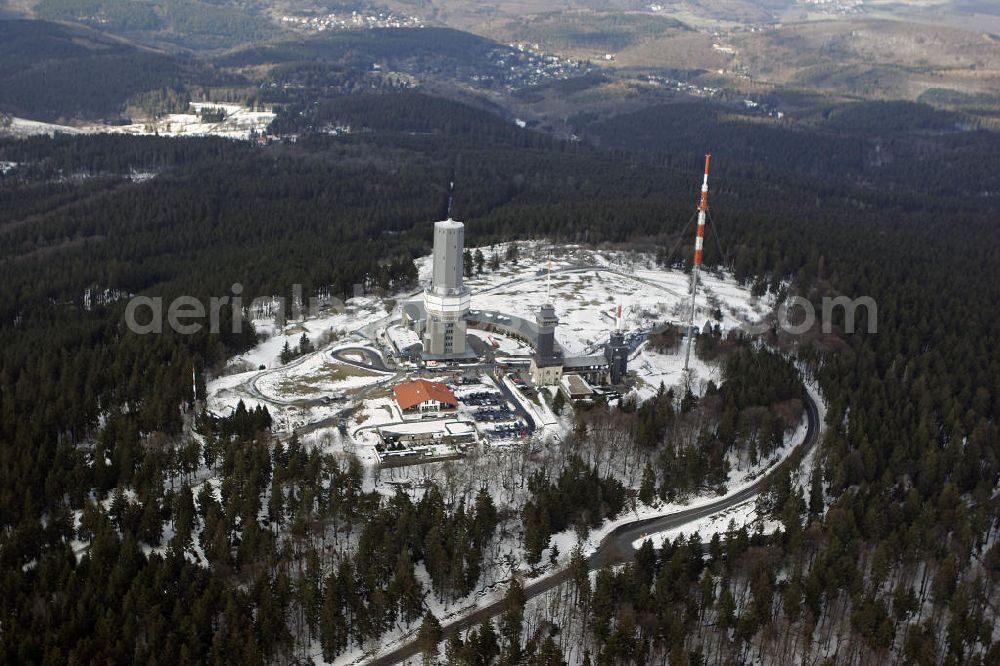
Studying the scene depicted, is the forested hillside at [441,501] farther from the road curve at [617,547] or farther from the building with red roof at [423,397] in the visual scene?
the building with red roof at [423,397]

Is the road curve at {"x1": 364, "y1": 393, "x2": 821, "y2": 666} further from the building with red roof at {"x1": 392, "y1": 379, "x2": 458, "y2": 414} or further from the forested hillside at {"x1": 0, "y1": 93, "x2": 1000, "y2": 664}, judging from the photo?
the building with red roof at {"x1": 392, "y1": 379, "x2": 458, "y2": 414}

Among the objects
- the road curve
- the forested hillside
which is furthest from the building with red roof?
the road curve

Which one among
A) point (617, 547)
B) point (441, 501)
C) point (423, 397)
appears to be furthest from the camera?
point (423, 397)

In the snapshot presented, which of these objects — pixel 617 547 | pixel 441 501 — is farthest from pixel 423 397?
pixel 617 547

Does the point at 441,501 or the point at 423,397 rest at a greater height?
the point at 423,397

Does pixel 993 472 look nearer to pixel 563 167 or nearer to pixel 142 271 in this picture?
pixel 142 271

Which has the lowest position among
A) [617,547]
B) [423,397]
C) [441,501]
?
[617,547]

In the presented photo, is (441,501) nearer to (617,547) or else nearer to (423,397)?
(617,547)
